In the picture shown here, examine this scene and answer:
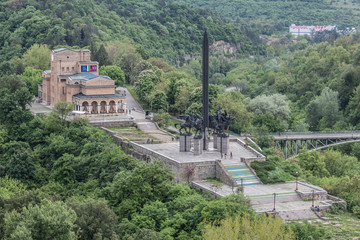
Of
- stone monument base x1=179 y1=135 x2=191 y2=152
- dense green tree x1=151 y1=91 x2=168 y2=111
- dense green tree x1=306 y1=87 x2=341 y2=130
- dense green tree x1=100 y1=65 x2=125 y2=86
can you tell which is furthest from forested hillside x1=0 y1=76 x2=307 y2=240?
dense green tree x1=306 y1=87 x2=341 y2=130

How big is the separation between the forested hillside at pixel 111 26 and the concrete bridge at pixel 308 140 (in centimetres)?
5436

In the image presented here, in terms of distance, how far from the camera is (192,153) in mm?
63000

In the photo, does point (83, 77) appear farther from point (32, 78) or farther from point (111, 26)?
point (111, 26)

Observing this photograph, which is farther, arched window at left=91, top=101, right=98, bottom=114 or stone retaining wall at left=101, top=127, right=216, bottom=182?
arched window at left=91, top=101, right=98, bottom=114

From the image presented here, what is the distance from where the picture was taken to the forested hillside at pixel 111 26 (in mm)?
127375

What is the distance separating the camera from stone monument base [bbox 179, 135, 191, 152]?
63.4 meters

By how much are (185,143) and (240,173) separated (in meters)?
6.73

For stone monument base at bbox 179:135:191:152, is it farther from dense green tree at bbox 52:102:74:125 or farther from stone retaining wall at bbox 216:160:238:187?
dense green tree at bbox 52:102:74:125

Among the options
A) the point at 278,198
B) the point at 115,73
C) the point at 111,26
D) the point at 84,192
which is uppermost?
the point at 111,26

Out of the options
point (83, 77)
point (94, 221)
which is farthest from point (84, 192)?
point (83, 77)

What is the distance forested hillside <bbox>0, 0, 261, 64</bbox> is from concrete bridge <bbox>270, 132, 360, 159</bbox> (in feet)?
178

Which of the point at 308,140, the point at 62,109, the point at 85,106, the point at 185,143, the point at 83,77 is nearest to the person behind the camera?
the point at 185,143

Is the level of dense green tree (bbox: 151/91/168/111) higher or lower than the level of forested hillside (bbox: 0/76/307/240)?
higher

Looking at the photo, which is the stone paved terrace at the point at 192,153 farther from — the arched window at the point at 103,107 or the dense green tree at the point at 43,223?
the dense green tree at the point at 43,223
